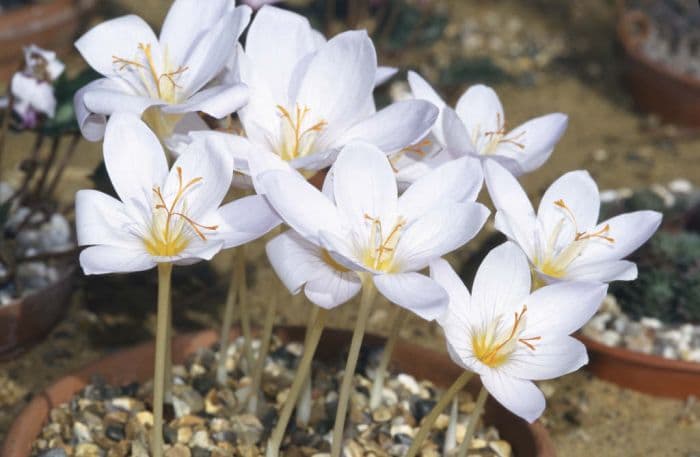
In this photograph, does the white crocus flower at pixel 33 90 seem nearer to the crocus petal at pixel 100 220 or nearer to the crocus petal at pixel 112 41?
the crocus petal at pixel 112 41

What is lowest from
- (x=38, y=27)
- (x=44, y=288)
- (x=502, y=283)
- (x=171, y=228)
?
(x=38, y=27)

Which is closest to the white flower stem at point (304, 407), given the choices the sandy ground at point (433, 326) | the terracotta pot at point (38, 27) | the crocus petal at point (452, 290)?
the crocus petal at point (452, 290)

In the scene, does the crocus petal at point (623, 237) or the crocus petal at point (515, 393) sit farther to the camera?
the crocus petal at point (623, 237)

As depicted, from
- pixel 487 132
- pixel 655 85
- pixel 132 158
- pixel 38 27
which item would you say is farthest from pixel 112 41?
pixel 655 85

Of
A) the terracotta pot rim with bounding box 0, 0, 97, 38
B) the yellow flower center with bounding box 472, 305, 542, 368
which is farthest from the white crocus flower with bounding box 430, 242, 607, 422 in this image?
the terracotta pot rim with bounding box 0, 0, 97, 38

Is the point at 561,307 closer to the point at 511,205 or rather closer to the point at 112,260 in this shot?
the point at 511,205

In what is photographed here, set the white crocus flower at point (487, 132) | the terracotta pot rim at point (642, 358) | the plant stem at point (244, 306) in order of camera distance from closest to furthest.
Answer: the white crocus flower at point (487, 132) → the plant stem at point (244, 306) → the terracotta pot rim at point (642, 358)
